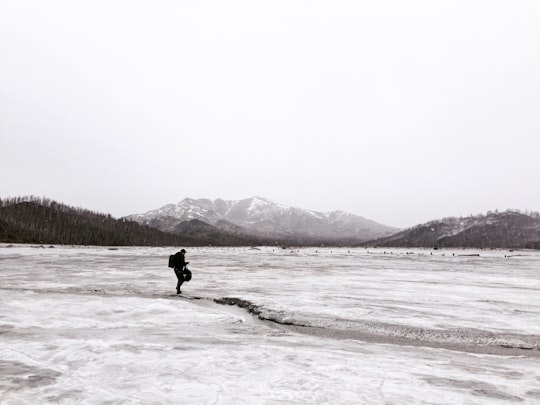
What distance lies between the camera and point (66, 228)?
148 m

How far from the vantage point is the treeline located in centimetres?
13354

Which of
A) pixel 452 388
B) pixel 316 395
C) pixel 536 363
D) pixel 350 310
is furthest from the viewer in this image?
pixel 350 310

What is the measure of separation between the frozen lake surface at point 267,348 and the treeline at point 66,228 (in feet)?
435

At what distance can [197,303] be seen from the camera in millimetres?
14828

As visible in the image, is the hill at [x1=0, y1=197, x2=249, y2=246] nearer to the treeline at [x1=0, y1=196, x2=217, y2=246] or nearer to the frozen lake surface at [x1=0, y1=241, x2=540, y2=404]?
the treeline at [x1=0, y1=196, x2=217, y2=246]

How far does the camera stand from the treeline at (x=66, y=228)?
13354 cm

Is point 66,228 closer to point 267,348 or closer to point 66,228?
point 66,228

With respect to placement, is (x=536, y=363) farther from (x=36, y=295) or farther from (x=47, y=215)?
(x=47, y=215)

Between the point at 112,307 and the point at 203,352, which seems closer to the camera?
the point at 203,352

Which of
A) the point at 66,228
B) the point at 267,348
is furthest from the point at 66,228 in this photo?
the point at 267,348

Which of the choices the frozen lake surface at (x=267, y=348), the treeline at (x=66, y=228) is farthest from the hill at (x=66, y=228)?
the frozen lake surface at (x=267, y=348)

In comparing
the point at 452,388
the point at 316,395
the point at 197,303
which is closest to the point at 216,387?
the point at 316,395

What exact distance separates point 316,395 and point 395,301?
1050 centimetres

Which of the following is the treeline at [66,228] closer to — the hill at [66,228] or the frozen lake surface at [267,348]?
the hill at [66,228]
